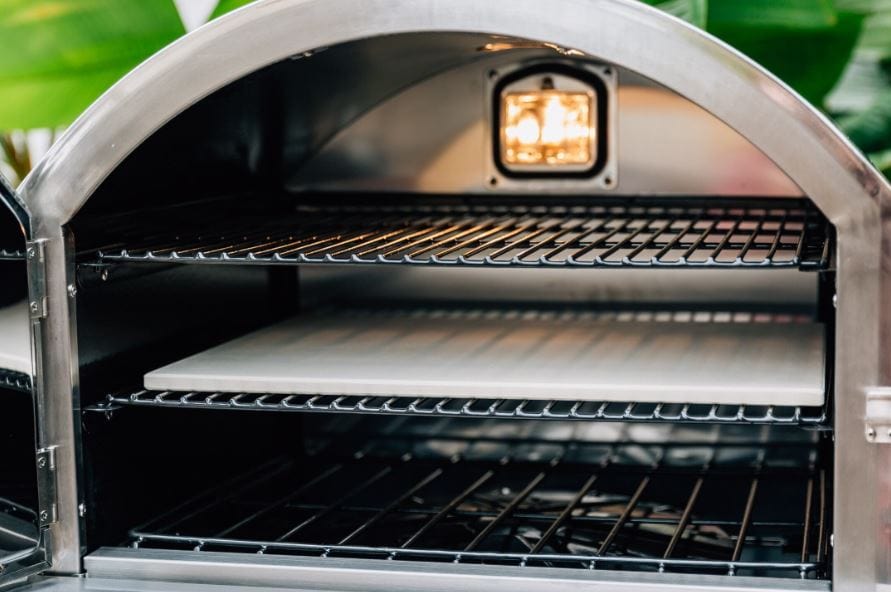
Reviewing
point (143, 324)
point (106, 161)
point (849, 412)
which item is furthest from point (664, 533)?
point (106, 161)

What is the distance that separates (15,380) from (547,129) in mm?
775

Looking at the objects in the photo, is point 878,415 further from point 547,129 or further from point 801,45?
point 801,45

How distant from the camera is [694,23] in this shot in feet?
5.34

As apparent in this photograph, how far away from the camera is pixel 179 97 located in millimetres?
1059

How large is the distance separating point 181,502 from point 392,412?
0.41m

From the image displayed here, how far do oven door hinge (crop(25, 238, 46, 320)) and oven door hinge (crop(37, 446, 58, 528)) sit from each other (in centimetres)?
14

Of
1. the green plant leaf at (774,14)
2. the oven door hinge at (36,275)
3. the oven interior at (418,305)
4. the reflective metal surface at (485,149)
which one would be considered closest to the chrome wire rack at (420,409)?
the oven interior at (418,305)

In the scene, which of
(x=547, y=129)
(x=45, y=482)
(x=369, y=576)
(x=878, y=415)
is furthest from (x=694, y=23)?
(x=45, y=482)

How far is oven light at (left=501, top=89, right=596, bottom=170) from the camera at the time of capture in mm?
1529

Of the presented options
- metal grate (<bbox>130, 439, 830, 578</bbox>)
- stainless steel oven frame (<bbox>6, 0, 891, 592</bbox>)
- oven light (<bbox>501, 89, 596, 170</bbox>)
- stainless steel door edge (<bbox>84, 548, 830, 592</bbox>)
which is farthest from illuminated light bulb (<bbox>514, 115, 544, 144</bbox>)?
stainless steel door edge (<bbox>84, 548, 830, 592</bbox>)

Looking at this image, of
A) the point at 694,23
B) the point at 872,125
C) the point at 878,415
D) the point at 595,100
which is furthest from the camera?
the point at 872,125

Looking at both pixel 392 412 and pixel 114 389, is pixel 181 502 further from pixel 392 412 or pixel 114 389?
pixel 392 412

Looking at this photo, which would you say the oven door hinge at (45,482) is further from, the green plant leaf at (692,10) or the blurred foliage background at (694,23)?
the green plant leaf at (692,10)

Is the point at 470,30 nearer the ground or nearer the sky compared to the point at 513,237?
nearer the sky
